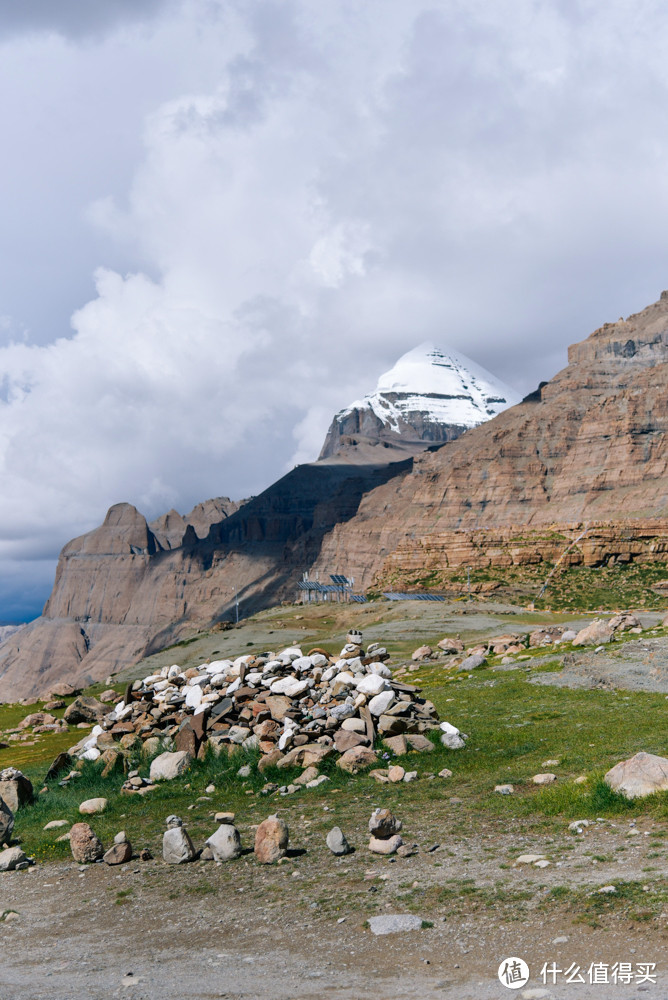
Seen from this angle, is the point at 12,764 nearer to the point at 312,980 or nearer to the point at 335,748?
the point at 335,748

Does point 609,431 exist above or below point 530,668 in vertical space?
above

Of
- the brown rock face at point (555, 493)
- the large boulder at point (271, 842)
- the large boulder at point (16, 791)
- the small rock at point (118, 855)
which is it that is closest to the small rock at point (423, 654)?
the large boulder at point (16, 791)

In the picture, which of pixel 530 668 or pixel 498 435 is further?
pixel 498 435

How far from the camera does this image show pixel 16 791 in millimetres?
17297

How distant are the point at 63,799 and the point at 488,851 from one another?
10.8m

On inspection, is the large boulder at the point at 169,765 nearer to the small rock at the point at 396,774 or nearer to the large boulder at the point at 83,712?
the small rock at the point at 396,774

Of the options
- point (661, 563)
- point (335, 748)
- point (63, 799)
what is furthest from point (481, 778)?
point (661, 563)

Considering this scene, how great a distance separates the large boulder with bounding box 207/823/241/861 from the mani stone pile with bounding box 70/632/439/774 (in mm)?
4423

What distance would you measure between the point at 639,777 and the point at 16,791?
13169mm

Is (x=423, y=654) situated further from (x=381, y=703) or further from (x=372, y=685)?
(x=381, y=703)

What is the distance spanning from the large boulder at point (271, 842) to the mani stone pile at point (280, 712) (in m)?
4.40

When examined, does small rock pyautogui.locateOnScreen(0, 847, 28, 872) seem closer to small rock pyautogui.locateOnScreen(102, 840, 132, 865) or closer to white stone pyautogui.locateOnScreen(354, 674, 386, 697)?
small rock pyautogui.locateOnScreen(102, 840, 132, 865)

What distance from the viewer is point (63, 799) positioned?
17219 mm

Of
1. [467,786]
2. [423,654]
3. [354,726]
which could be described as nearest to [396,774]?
[467,786]
